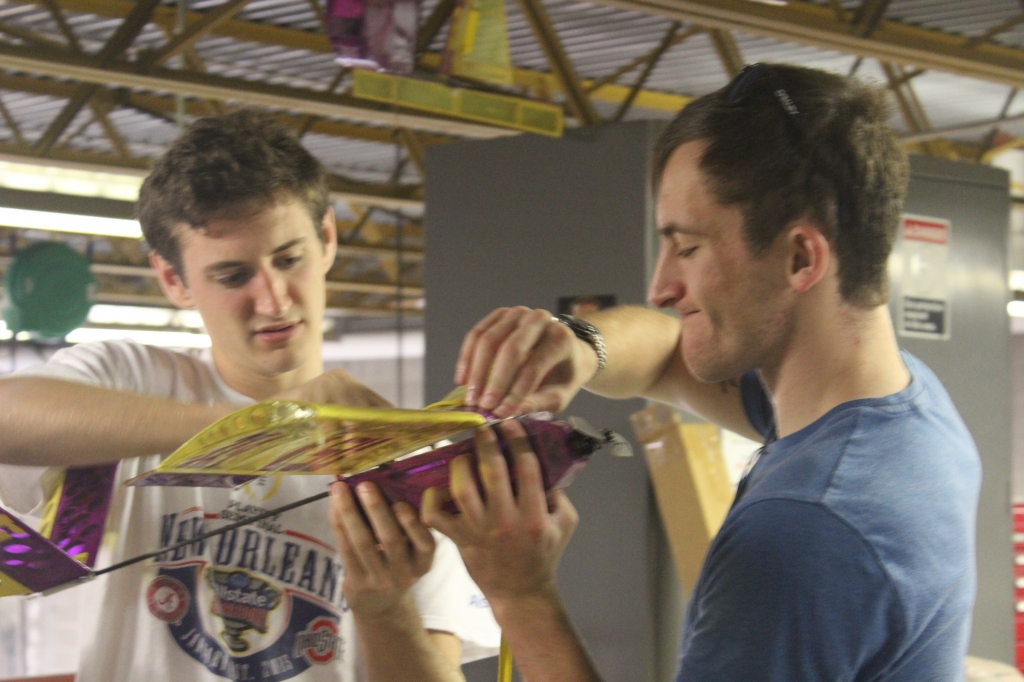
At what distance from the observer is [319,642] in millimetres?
1590

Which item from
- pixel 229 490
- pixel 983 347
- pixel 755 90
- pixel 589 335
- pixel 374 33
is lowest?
pixel 229 490

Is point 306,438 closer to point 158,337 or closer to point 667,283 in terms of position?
point 667,283

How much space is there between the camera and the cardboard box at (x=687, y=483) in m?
3.77

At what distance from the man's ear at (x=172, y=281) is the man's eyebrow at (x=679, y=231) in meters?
0.85

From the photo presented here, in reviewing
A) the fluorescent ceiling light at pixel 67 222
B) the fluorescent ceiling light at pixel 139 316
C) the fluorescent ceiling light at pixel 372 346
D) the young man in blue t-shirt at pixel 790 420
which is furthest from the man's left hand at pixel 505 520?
the fluorescent ceiling light at pixel 372 346

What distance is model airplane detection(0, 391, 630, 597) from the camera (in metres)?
0.98

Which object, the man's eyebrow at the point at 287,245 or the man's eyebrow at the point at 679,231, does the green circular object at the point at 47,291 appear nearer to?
the man's eyebrow at the point at 287,245

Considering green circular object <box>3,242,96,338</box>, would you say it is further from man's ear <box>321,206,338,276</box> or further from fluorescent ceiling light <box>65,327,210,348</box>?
man's ear <box>321,206,338,276</box>

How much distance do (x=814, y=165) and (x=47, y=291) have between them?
6.49 meters

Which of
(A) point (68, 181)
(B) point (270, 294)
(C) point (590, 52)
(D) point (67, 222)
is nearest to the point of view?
(B) point (270, 294)

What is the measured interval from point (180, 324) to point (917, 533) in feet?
41.7

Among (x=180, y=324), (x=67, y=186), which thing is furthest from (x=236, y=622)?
(x=180, y=324)

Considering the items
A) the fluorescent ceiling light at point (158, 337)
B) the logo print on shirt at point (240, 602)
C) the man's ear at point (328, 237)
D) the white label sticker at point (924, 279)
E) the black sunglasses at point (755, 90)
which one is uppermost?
the fluorescent ceiling light at point (158, 337)

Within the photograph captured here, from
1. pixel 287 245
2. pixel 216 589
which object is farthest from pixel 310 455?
pixel 287 245
